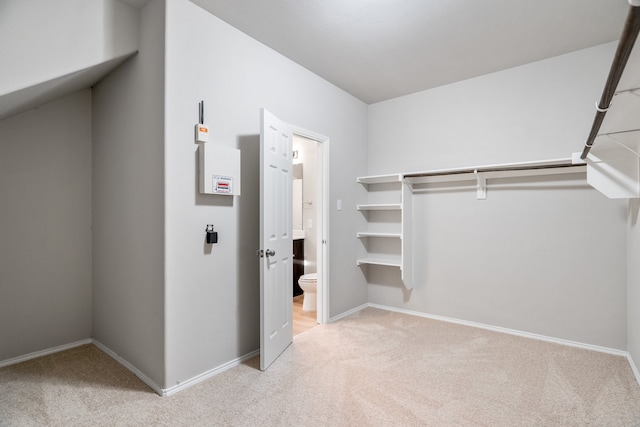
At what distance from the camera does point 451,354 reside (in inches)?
111

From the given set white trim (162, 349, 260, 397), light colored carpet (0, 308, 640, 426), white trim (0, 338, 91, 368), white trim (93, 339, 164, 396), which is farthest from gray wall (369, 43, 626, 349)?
white trim (0, 338, 91, 368)

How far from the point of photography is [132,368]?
248cm

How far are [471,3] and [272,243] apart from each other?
2240 mm

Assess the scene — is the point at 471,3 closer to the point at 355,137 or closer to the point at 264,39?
the point at 264,39

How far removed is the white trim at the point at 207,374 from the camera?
2.18m

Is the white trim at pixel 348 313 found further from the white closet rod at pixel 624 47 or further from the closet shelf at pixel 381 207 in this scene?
the white closet rod at pixel 624 47

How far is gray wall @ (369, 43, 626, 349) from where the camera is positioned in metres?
2.90

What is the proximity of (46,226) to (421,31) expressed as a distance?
138 inches

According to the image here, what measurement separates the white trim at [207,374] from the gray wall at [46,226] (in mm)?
1442

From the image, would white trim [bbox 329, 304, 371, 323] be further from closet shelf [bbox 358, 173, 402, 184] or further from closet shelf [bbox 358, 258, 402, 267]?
closet shelf [bbox 358, 173, 402, 184]

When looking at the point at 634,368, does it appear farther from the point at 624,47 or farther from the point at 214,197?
the point at 214,197

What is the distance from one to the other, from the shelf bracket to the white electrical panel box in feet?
7.98

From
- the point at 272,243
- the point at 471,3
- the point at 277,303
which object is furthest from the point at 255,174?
the point at 471,3

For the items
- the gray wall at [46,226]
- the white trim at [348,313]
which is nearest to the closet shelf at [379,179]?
the white trim at [348,313]
